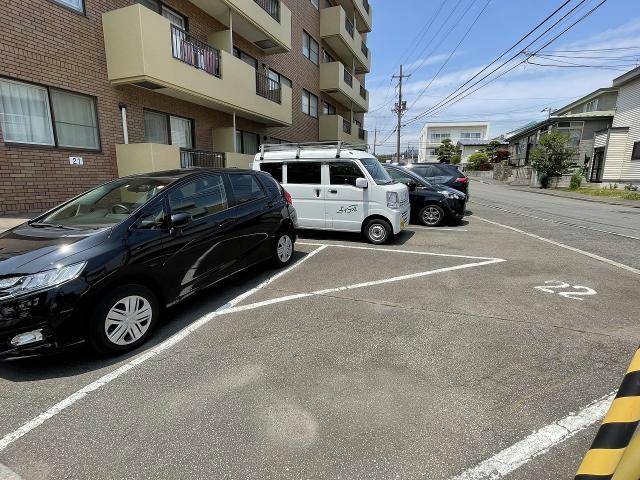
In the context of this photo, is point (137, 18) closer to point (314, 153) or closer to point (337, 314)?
point (314, 153)

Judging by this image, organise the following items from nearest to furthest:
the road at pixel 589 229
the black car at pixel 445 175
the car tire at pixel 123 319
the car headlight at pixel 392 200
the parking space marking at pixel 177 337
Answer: the parking space marking at pixel 177 337 → the car tire at pixel 123 319 → the road at pixel 589 229 → the car headlight at pixel 392 200 → the black car at pixel 445 175

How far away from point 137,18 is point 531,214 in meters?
13.3

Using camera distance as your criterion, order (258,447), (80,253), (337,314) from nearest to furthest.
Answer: (258,447) < (80,253) < (337,314)

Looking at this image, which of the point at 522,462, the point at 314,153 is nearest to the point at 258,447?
the point at 522,462

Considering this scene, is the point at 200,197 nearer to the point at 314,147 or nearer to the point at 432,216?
the point at 314,147

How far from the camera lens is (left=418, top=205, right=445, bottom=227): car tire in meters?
9.69

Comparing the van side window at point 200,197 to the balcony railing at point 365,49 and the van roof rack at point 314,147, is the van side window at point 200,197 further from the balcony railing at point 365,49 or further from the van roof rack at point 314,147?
the balcony railing at point 365,49

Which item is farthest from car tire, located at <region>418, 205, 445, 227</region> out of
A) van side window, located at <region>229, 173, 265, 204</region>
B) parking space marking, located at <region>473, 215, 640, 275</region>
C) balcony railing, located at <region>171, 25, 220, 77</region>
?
balcony railing, located at <region>171, 25, 220, 77</region>

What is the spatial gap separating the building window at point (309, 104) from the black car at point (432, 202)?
1193 cm

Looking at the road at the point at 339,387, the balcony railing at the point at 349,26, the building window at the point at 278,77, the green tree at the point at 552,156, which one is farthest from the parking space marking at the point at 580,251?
the green tree at the point at 552,156

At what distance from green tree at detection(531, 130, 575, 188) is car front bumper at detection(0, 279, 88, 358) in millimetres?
31383

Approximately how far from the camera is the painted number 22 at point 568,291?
4.50 meters

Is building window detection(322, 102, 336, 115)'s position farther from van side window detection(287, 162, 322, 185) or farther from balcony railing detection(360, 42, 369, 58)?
van side window detection(287, 162, 322, 185)

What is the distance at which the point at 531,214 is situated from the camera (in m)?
12.6
